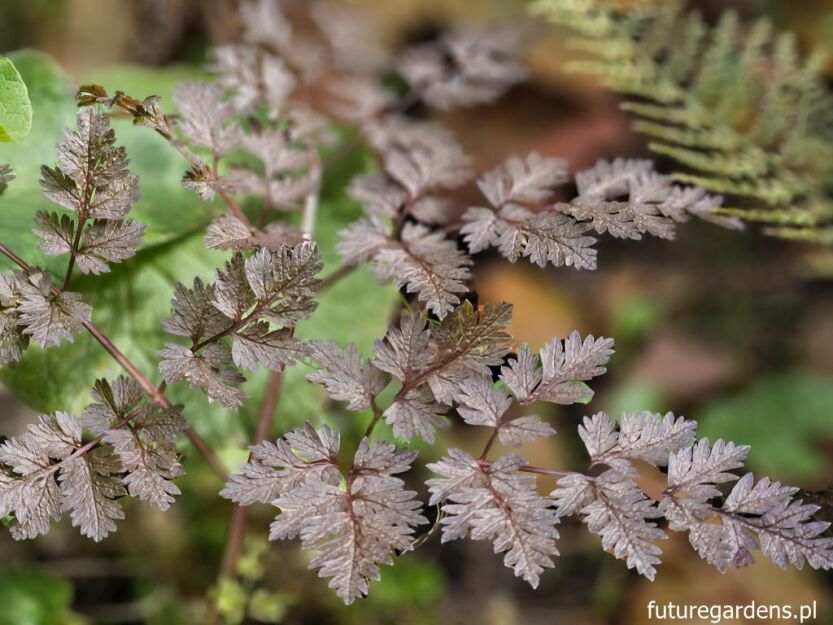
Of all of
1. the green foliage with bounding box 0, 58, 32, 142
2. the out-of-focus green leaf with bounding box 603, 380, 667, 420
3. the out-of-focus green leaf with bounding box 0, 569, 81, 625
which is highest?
the green foliage with bounding box 0, 58, 32, 142

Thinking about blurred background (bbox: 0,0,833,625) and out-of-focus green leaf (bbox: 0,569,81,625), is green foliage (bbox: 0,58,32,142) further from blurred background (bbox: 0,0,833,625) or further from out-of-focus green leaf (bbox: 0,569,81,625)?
out-of-focus green leaf (bbox: 0,569,81,625)

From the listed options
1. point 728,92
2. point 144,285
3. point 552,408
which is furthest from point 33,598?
point 728,92

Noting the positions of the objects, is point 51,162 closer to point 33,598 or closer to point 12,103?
point 12,103

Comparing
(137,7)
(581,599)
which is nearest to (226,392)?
(581,599)

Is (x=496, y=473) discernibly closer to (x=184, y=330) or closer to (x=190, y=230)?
(x=184, y=330)

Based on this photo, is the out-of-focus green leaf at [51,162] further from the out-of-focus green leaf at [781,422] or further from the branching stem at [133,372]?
the out-of-focus green leaf at [781,422]

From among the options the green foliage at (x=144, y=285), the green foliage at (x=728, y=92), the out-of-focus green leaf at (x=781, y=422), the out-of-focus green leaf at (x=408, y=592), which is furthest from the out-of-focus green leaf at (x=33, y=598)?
the out-of-focus green leaf at (x=781, y=422)

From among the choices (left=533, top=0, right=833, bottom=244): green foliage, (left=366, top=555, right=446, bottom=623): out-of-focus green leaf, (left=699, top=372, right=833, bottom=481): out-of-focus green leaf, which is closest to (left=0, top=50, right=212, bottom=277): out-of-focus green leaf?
(left=533, top=0, right=833, bottom=244): green foliage

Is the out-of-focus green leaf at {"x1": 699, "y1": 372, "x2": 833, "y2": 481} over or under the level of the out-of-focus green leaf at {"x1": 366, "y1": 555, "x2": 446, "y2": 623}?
over
